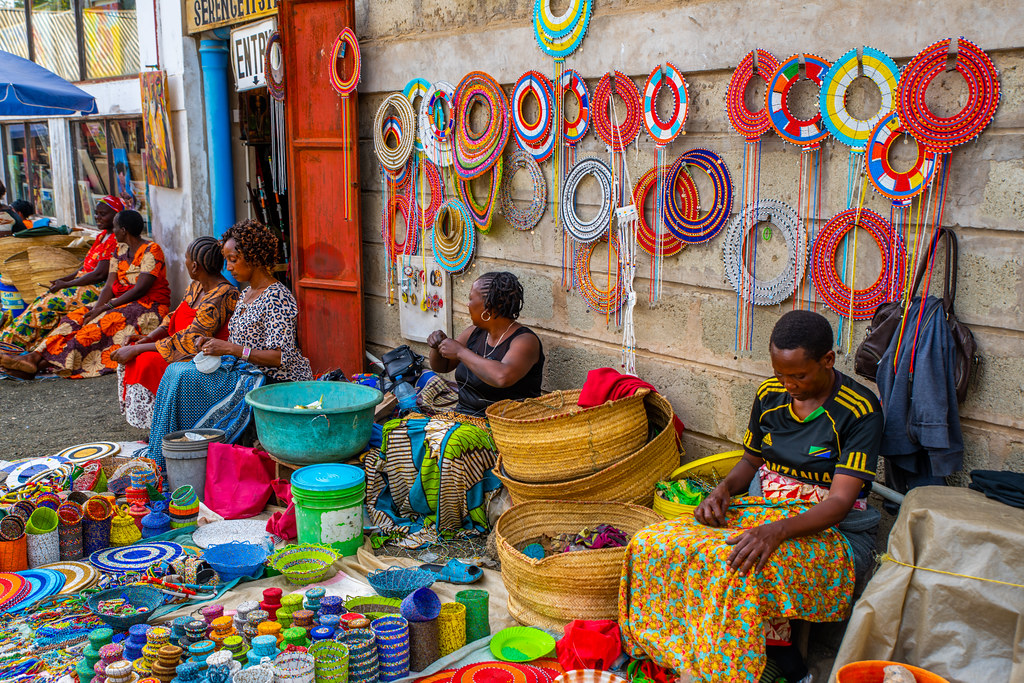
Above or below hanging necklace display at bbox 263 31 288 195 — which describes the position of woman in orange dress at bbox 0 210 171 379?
below

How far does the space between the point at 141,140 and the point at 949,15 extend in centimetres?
834

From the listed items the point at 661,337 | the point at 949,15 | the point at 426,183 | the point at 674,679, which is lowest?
the point at 674,679

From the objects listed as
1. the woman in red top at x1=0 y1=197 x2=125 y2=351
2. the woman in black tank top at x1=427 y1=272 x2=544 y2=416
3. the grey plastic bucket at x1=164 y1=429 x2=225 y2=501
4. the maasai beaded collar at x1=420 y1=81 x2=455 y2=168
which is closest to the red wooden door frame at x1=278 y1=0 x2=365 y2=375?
the maasai beaded collar at x1=420 y1=81 x2=455 y2=168

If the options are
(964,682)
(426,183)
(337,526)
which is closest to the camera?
(964,682)

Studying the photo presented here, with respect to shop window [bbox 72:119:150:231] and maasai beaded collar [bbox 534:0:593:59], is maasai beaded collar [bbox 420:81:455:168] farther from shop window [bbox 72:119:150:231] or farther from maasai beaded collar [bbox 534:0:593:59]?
shop window [bbox 72:119:150:231]

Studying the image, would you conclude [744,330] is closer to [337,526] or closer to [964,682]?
[964,682]

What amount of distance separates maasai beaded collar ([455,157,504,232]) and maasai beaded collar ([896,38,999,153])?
235 cm

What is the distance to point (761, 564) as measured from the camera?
9.31 feet

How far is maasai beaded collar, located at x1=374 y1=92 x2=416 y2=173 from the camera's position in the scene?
5.64 metres

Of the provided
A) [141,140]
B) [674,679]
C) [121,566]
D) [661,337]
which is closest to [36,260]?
[141,140]

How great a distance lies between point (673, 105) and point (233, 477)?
3113 millimetres

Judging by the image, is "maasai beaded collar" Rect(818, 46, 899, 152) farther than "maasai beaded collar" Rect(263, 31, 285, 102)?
No

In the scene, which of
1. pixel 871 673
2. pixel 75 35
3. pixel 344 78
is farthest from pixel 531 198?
pixel 75 35

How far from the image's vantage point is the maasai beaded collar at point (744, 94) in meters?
3.70
